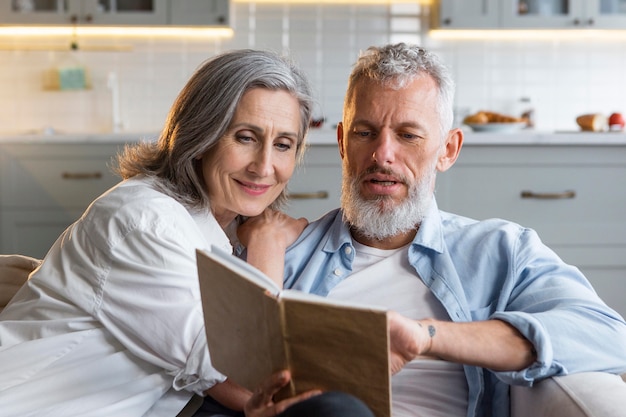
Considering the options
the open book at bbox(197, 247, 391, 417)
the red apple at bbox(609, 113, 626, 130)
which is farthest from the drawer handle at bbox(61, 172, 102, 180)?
the open book at bbox(197, 247, 391, 417)

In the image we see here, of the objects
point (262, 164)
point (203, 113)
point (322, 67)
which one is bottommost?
point (262, 164)

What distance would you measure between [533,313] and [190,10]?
3.13 m

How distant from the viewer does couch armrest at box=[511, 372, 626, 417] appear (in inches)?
47.9

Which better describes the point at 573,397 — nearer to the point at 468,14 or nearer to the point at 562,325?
the point at 562,325

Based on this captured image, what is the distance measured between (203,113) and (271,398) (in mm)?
653

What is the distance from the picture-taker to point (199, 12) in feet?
13.5

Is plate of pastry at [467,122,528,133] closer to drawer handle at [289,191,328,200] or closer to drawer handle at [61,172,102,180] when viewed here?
drawer handle at [289,191,328,200]

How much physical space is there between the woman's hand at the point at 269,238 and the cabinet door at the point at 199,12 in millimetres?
2488

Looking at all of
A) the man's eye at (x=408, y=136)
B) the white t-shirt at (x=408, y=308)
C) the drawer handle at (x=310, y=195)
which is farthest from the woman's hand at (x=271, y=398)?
the drawer handle at (x=310, y=195)

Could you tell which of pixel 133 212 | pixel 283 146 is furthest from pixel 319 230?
pixel 133 212

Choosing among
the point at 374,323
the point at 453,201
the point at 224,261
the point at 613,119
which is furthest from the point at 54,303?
the point at 613,119

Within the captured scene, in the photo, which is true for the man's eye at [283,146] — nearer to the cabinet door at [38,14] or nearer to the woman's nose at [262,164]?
the woman's nose at [262,164]

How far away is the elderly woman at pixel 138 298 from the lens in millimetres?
1349

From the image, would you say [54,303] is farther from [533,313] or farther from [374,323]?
[533,313]
